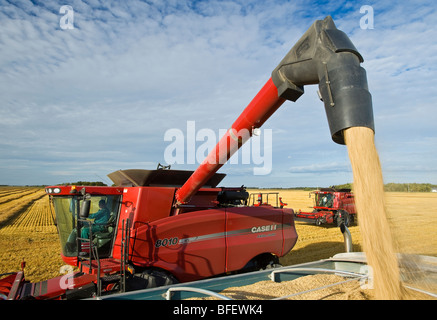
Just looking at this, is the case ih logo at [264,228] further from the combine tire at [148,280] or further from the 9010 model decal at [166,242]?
the combine tire at [148,280]

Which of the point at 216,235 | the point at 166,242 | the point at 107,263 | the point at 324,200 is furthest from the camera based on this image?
the point at 324,200

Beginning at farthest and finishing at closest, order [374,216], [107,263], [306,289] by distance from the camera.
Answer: [107,263] → [306,289] → [374,216]

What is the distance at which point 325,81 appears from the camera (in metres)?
2.69

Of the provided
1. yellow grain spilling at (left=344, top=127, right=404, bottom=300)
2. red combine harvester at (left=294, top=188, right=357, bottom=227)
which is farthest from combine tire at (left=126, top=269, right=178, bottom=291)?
red combine harvester at (left=294, top=188, right=357, bottom=227)

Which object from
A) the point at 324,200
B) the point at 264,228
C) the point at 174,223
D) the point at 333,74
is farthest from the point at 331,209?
the point at 333,74

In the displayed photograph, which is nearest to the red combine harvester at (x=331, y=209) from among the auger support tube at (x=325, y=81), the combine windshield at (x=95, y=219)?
the combine windshield at (x=95, y=219)

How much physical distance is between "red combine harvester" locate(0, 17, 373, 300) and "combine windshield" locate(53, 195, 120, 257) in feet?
0.05

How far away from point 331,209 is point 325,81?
1402 centimetres

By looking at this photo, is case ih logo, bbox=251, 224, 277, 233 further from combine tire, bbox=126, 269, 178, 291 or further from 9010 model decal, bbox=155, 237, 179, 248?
combine tire, bbox=126, 269, 178, 291

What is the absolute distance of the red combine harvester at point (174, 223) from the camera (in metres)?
3.15

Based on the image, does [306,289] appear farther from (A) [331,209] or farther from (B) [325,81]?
(A) [331,209]
